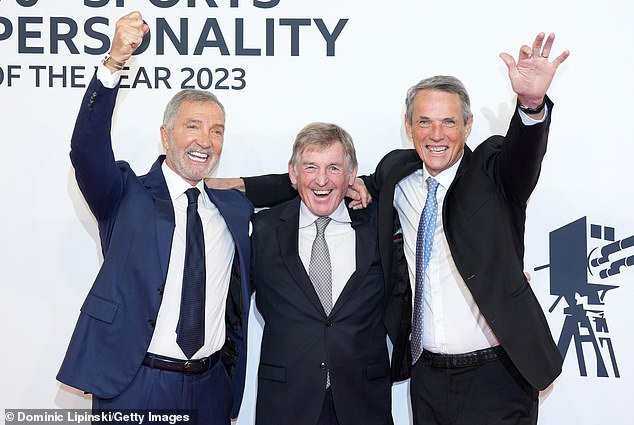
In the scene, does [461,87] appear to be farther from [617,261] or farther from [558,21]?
[617,261]

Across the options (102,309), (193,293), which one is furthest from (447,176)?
(102,309)

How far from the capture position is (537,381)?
100 inches

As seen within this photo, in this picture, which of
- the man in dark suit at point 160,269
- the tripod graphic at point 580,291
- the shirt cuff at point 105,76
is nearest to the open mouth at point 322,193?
the man in dark suit at point 160,269

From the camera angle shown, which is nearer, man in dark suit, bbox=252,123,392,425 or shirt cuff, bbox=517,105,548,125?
shirt cuff, bbox=517,105,548,125

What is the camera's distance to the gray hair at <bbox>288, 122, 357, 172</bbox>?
2852mm

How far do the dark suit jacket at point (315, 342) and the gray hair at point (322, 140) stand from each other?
0.27 m

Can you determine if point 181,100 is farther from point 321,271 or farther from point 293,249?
point 321,271

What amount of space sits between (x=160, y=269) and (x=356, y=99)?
4.24 feet

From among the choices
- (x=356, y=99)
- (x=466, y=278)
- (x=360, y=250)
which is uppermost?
(x=356, y=99)

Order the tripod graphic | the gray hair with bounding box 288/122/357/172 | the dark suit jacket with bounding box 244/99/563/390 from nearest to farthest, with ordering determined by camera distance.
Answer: the dark suit jacket with bounding box 244/99/563/390 → the gray hair with bounding box 288/122/357/172 → the tripod graphic

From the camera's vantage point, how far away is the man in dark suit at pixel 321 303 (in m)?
2.71

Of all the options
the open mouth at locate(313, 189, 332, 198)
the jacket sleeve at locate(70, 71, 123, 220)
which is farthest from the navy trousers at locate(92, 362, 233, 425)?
the open mouth at locate(313, 189, 332, 198)

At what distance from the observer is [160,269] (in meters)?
2.58

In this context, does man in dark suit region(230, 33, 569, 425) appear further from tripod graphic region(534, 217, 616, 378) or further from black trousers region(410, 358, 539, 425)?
tripod graphic region(534, 217, 616, 378)
